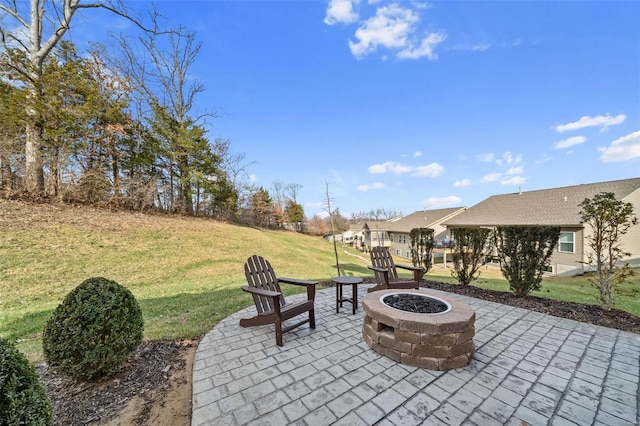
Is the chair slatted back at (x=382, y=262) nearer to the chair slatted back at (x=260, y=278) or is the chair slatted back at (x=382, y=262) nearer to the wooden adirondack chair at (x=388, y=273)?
the wooden adirondack chair at (x=388, y=273)

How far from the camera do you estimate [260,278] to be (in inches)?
137

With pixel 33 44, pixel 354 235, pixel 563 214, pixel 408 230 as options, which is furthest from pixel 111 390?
pixel 354 235

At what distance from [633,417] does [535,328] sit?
5.92ft

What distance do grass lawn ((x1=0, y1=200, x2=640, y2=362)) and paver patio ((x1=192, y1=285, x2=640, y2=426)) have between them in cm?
135

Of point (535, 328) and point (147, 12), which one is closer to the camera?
point (535, 328)

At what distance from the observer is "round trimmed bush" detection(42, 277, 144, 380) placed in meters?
2.01

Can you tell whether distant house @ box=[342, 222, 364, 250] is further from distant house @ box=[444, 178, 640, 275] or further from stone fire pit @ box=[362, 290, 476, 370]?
stone fire pit @ box=[362, 290, 476, 370]

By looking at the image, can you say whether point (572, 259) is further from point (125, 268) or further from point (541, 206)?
point (125, 268)

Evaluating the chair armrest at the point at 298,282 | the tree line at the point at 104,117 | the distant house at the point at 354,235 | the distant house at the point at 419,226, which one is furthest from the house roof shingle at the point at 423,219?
the chair armrest at the point at 298,282

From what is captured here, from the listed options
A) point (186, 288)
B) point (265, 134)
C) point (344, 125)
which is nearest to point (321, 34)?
point (344, 125)

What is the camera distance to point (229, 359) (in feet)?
8.64

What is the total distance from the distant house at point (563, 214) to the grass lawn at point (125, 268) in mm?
5865

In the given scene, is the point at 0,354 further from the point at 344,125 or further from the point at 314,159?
the point at 314,159

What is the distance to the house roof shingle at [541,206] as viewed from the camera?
12.2 metres
